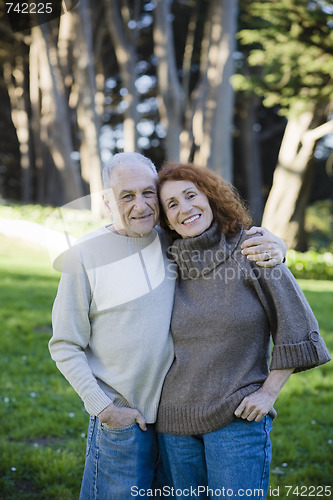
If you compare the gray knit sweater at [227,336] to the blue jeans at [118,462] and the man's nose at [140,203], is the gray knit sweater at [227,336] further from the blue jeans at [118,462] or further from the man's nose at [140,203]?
the man's nose at [140,203]

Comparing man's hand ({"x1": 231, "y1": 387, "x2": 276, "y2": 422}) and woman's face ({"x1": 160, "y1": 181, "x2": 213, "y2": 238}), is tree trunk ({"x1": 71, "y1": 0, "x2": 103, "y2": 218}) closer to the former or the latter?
woman's face ({"x1": 160, "y1": 181, "x2": 213, "y2": 238})

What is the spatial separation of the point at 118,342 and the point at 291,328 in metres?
0.72

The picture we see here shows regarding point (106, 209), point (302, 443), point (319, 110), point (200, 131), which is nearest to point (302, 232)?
point (319, 110)

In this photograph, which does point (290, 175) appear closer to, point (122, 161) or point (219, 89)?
point (219, 89)

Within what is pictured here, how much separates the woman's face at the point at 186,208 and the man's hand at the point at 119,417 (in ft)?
2.61

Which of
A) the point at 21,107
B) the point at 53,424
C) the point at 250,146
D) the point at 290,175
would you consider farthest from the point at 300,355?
the point at 21,107

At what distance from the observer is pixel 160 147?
26.0 meters

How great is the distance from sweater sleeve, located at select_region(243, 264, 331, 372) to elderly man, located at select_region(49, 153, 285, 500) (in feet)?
0.30

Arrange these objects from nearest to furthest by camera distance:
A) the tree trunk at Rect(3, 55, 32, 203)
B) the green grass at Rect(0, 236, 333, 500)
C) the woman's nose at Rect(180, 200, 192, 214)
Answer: the woman's nose at Rect(180, 200, 192, 214)
the green grass at Rect(0, 236, 333, 500)
the tree trunk at Rect(3, 55, 32, 203)

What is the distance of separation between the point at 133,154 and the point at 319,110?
13323 millimetres

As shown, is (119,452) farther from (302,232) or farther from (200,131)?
(302,232)

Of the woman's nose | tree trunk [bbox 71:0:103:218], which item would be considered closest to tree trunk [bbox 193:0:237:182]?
tree trunk [bbox 71:0:103:218]

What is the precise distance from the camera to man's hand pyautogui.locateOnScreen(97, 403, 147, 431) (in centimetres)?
207

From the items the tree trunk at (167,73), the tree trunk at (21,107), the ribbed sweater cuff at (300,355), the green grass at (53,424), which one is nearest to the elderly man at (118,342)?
the ribbed sweater cuff at (300,355)
